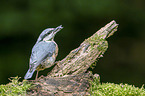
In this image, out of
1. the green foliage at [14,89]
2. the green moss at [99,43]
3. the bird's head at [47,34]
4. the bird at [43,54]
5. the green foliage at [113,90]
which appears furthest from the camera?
the bird's head at [47,34]

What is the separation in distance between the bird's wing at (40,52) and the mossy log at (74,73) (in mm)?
158

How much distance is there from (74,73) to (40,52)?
437 mm

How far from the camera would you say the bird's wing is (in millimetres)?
2705

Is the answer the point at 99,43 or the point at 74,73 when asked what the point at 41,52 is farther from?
the point at 99,43

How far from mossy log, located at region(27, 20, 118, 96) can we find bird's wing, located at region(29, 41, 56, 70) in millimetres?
158

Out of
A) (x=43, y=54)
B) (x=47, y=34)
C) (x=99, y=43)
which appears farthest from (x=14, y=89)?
(x=99, y=43)

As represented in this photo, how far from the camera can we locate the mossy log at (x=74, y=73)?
8.09 ft

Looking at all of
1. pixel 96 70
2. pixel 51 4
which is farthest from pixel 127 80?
pixel 51 4

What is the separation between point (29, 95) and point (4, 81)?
Result: 235cm

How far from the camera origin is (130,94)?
8.42 ft

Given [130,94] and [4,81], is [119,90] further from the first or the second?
[4,81]

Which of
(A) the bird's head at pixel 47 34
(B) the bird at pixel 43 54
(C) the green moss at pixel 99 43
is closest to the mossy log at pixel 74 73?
(C) the green moss at pixel 99 43

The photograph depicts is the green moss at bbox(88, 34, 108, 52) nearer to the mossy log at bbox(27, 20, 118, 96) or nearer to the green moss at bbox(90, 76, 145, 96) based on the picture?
the mossy log at bbox(27, 20, 118, 96)

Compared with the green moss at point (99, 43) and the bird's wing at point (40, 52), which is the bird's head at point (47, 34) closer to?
the bird's wing at point (40, 52)
